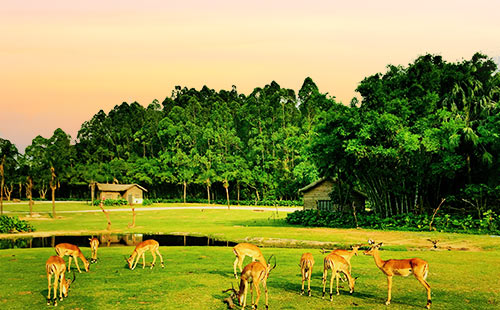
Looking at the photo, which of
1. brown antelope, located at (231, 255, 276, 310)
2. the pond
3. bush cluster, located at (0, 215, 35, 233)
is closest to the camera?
brown antelope, located at (231, 255, 276, 310)

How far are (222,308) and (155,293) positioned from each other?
2915mm

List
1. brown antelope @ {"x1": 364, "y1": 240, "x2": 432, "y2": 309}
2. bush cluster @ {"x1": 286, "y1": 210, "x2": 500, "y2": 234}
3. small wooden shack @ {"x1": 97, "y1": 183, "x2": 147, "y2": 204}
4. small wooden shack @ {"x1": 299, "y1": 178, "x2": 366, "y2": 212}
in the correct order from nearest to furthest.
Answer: brown antelope @ {"x1": 364, "y1": 240, "x2": 432, "y2": 309} < bush cluster @ {"x1": 286, "y1": 210, "x2": 500, "y2": 234} < small wooden shack @ {"x1": 299, "y1": 178, "x2": 366, "y2": 212} < small wooden shack @ {"x1": 97, "y1": 183, "x2": 147, "y2": 204}

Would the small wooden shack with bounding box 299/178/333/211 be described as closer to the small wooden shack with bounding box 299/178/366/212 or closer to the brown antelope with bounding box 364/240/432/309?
the small wooden shack with bounding box 299/178/366/212

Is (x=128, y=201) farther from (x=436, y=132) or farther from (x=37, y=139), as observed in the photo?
(x=436, y=132)

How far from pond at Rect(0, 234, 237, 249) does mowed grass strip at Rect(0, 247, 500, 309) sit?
11.1 m

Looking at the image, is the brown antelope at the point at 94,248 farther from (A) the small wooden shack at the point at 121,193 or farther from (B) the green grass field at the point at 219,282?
(A) the small wooden shack at the point at 121,193

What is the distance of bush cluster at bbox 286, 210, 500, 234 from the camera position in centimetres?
3531

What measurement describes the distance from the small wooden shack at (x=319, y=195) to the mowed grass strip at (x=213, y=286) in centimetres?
2839

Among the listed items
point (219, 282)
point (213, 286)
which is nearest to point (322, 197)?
point (219, 282)

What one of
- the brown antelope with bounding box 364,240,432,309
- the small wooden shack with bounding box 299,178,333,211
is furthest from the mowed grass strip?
the small wooden shack with bounding box 299,178,333,211

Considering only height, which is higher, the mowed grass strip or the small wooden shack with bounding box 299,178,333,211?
the small wooden shack with bounding box 299,178,333,211

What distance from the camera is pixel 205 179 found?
352 feet

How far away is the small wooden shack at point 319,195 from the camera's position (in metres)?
51.6

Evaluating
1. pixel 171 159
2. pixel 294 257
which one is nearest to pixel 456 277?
pixel 294 257
